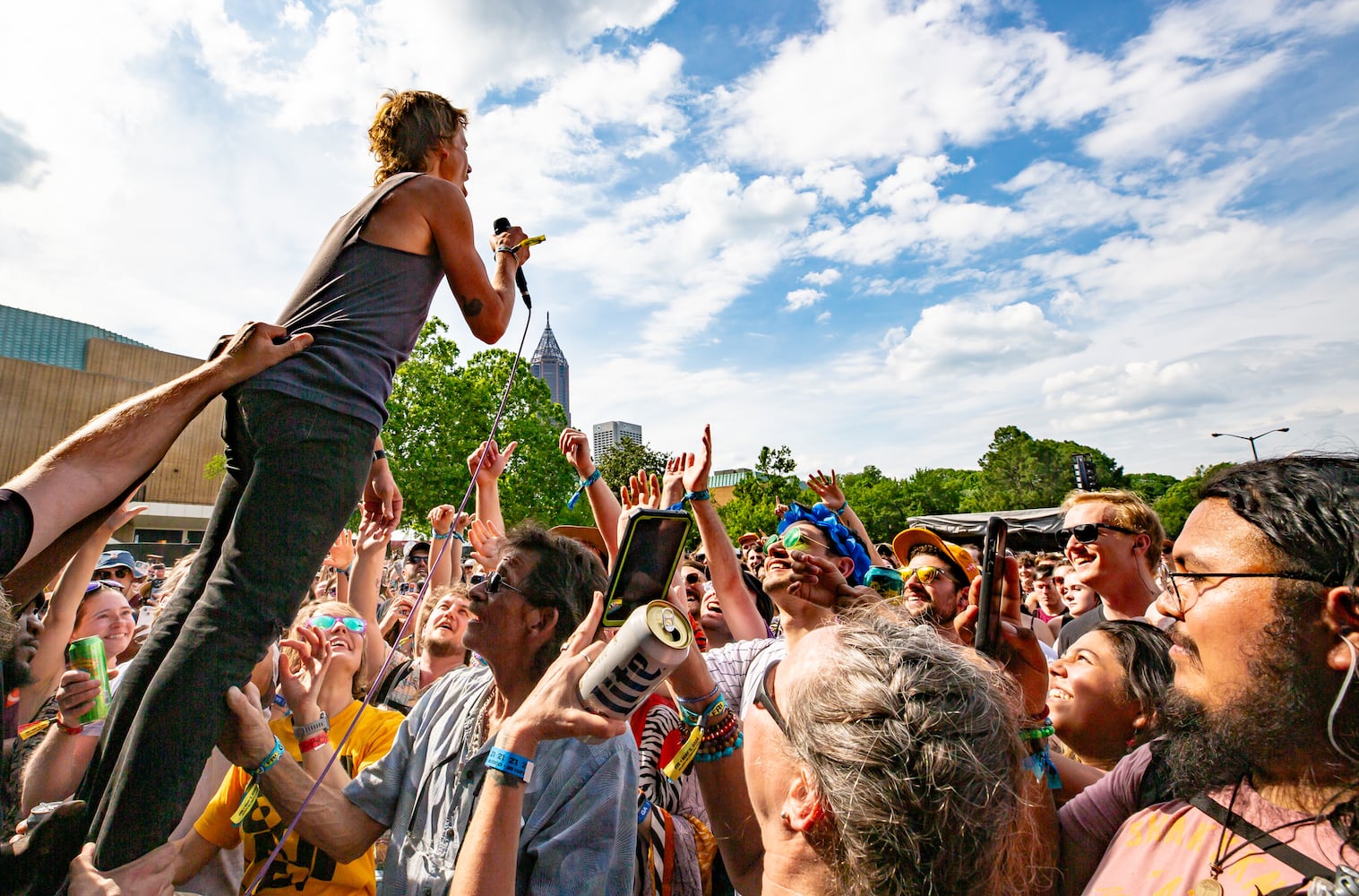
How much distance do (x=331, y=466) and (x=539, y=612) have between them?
1.02 meters

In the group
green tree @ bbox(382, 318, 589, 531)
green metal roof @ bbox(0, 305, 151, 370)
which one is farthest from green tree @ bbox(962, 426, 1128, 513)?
green metal roof @ bbox(0, 305, 151, 370)

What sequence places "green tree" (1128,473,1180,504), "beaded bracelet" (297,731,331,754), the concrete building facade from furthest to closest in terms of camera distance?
"green tree" (1128,473,1180,504) → the concrete building facade → "beaded bracelet" (297,731,331,754)

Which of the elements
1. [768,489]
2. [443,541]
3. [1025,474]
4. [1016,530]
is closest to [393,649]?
[443,541]

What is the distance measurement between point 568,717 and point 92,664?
1.79 metres

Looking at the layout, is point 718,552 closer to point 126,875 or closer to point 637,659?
point 637,659

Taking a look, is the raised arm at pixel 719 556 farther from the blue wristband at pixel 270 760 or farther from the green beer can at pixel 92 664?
the green beer can at pixel 92 664

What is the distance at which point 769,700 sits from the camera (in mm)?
1729

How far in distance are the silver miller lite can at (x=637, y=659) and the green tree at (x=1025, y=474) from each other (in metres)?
66.8

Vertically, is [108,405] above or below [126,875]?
above

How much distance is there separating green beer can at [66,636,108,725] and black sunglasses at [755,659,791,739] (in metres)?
2.05

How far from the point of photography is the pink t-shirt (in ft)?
4.41

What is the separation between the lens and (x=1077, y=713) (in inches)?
96.6

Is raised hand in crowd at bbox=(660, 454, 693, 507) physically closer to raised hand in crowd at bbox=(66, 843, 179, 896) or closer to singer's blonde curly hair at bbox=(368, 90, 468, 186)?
singer's blonde curly hair at bbox=(368, 90, 468, 186)

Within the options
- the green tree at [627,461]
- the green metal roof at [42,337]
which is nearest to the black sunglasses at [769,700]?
the green tree at [627,461]
